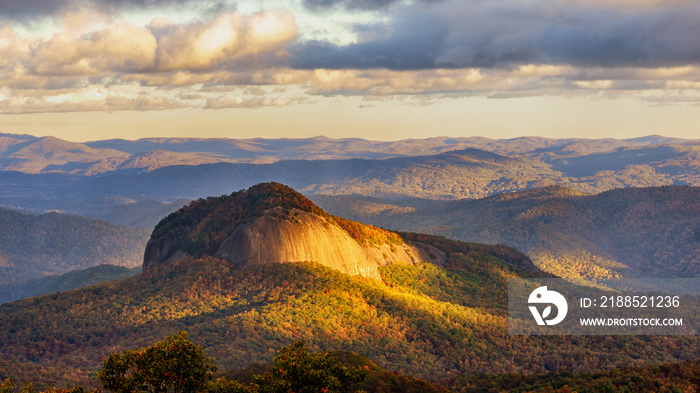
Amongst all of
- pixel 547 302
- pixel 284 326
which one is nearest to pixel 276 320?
pixel 284 326

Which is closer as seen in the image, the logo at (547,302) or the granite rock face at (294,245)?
the granite rock face at (294,245)

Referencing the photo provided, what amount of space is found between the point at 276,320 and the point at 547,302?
215 feet

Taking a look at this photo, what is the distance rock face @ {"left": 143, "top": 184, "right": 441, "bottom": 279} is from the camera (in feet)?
402

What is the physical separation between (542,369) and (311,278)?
43630 millimetres

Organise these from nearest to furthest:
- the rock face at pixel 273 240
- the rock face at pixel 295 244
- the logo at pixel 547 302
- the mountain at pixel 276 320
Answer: the mountain at pixel 276 320 < the rock face at pixel 295 244 < the rock face at pixel 273 240 < the logo at pixel 547 302

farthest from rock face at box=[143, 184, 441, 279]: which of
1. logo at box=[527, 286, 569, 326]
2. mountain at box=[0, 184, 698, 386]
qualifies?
logo at box=[527, 286, 569, 326]

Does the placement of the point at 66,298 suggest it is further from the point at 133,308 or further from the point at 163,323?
the point at 163,323

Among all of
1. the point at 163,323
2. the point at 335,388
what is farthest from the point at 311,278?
the point at 335,388

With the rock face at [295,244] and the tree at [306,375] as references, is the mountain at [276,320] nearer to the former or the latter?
the rock face at [295,244]

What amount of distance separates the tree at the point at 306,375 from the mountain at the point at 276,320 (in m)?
46.4

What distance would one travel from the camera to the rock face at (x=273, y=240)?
12262 centimetres

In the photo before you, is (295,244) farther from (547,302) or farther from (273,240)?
(547,302)

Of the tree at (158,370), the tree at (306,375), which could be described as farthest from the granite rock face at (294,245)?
the tree at (158,370)

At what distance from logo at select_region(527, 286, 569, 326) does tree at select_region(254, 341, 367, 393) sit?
3277 inches
